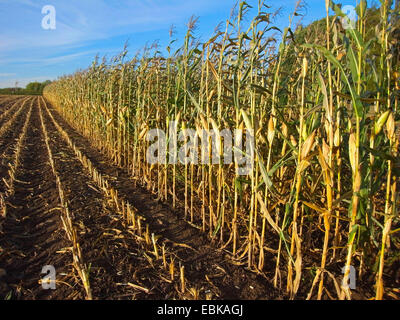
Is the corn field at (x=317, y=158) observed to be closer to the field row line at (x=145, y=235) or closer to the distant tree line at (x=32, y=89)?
the field row line at (x=145, y=235)

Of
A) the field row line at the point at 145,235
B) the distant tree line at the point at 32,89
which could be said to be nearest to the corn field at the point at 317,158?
the field row line at the point at 145,235

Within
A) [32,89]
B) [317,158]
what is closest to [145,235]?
[317,158]

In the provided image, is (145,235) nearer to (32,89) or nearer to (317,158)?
(317,158)

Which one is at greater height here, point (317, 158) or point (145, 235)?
point (317, 158)

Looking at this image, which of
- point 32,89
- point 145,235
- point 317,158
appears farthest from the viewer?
point 32,89

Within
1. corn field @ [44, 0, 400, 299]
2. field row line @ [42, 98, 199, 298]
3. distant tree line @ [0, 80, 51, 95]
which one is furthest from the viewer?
distant tree line @ [0, 80, 51, 95]

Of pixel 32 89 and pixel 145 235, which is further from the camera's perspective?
pixel 32 89

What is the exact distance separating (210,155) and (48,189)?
2.67m

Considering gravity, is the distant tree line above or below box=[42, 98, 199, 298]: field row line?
above

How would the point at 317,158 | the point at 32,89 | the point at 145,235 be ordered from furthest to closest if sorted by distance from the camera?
the point at 32,89 → the point at 145,235 → the point at 317,158

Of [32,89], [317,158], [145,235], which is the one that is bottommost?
[145,235]

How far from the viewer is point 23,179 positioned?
4.61 m

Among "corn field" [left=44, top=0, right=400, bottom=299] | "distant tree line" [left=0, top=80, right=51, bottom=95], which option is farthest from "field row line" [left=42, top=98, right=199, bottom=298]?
"distant tree line" [left=0, top=80, right=51, bottom=95]

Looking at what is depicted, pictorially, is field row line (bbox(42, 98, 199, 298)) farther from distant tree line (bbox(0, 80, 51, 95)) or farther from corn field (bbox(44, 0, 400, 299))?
distant tree line (bbox(0, 80, 51, 95))
